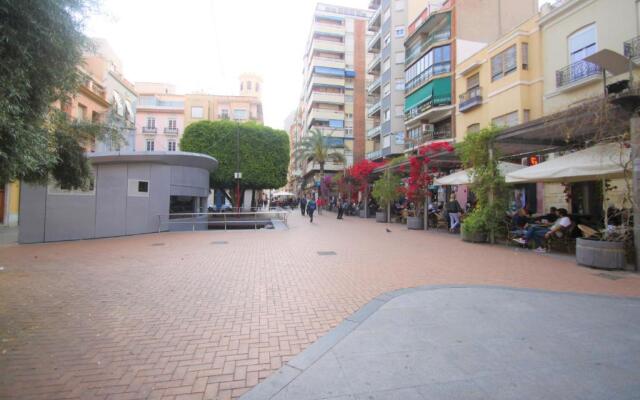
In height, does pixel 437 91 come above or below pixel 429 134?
above

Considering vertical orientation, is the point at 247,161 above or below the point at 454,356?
above

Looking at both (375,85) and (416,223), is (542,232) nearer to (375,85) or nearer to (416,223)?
(416,223)

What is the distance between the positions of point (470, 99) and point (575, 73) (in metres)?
7.04

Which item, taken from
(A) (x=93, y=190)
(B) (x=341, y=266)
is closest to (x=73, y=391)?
(B) (x=341, y=266)

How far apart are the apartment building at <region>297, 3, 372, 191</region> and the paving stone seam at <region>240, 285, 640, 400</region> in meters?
44.9

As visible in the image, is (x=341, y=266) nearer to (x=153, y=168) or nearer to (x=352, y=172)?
(x=153, y=168)

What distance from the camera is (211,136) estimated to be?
28.9 metres

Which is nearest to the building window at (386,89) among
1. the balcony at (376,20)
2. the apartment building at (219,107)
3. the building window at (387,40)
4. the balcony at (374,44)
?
the building window at (387,40)

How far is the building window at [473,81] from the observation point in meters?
22.8

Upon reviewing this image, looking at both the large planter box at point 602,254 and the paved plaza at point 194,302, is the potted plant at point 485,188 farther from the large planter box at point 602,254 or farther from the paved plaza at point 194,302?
the large planter box at point 602,254

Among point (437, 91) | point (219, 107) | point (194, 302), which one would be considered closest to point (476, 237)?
point (194, 302)

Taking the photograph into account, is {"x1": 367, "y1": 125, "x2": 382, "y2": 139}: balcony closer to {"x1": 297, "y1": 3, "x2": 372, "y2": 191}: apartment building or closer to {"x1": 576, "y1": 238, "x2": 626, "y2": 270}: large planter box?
{"x1": 297, "y1": 3, "x2": 372, "y2": 191}: apartment building

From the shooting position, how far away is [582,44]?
15.9m

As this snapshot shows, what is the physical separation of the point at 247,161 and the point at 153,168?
1503cm
